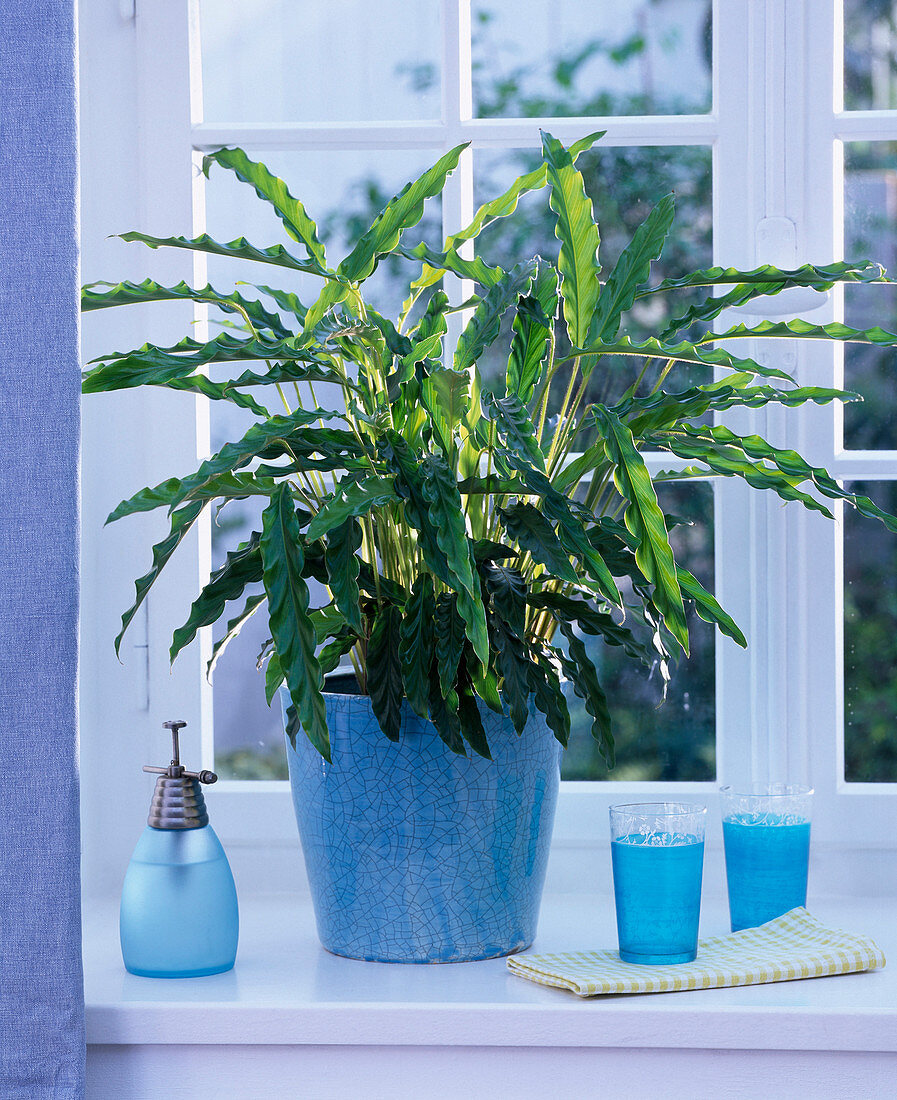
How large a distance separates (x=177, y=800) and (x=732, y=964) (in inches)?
19.6

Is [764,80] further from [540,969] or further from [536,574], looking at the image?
[540,969]

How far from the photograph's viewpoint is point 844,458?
49.8 inches

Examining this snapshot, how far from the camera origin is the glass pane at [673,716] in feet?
Answer: 4.26

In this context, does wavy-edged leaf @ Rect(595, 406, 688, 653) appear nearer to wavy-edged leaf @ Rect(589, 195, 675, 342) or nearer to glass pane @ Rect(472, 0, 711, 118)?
wavy-edged leaf @ Rect(589, 195, 675, 342)

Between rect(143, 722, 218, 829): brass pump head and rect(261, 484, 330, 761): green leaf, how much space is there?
20 cm

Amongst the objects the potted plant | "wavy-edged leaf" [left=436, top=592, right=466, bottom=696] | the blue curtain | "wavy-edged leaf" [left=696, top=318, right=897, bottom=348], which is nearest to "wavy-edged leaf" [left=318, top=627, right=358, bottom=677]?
the potted plant

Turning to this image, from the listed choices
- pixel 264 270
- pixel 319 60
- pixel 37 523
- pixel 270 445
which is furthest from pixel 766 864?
pixel 319 60

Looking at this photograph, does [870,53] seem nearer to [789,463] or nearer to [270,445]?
[789,463]

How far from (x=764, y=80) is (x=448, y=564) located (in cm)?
76

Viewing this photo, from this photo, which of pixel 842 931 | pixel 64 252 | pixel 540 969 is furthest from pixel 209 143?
pixel 842 931

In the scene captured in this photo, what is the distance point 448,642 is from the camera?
91 centimetres

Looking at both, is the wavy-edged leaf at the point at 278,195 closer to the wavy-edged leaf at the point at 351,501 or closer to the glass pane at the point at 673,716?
the wavy-edged leaf at the point at 351,501

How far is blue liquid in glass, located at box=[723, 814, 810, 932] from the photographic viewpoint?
106 cm

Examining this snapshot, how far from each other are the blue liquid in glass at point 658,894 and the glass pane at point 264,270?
0.49 m
